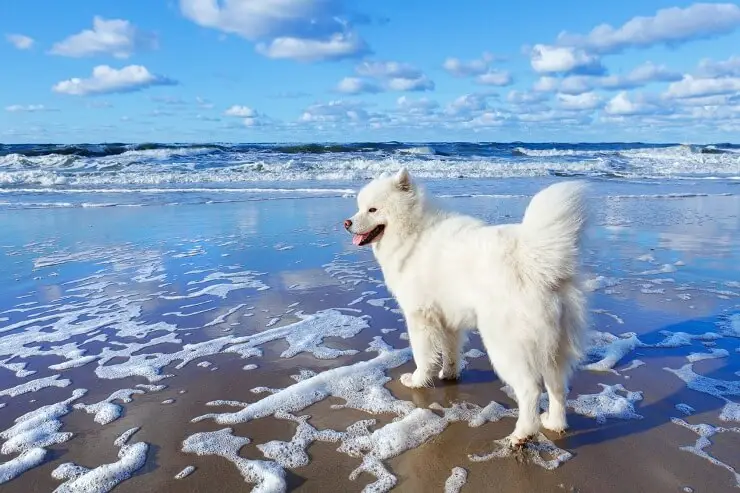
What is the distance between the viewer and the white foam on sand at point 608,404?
11.9ft

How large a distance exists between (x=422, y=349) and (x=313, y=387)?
87 cm

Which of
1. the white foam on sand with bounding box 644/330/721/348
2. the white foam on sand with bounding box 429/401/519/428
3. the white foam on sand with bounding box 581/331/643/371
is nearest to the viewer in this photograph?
the white foam on sand with bounding box 429/401/519/428

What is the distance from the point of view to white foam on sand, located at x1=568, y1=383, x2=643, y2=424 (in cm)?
362

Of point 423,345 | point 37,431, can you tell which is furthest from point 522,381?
point 37,431

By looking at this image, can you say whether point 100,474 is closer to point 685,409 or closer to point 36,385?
point 36,385

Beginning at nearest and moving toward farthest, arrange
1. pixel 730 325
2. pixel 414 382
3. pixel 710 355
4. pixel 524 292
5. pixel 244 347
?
pixel 524 292, pixel 414 382, pixel 710 355, pixel 244 347, pixel 730 325

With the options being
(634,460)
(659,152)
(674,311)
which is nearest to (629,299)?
(674,311)

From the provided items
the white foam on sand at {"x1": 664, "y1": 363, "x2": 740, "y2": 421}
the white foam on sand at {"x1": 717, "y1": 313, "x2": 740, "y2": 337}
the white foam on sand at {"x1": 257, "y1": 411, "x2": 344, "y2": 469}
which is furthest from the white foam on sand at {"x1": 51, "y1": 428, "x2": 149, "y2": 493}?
the white foam on sand at {"x1": 717, "y1": 313, "x2": 740, "y2": 337}

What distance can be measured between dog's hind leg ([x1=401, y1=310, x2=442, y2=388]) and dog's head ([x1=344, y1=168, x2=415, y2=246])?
2.41 feet

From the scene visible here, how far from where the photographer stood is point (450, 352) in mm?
4164

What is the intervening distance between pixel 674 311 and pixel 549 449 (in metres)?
3.34

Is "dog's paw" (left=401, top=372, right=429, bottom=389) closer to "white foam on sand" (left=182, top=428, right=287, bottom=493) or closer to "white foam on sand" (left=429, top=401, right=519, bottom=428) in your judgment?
"white foam on sand" (left=429, top=401, right=519, bottom=428)

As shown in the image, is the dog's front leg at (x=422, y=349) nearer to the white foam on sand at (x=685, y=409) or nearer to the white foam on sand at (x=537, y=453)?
the white foam on sand at (x=537, y=453)

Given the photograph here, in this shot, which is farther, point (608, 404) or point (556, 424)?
point (608, 404)
